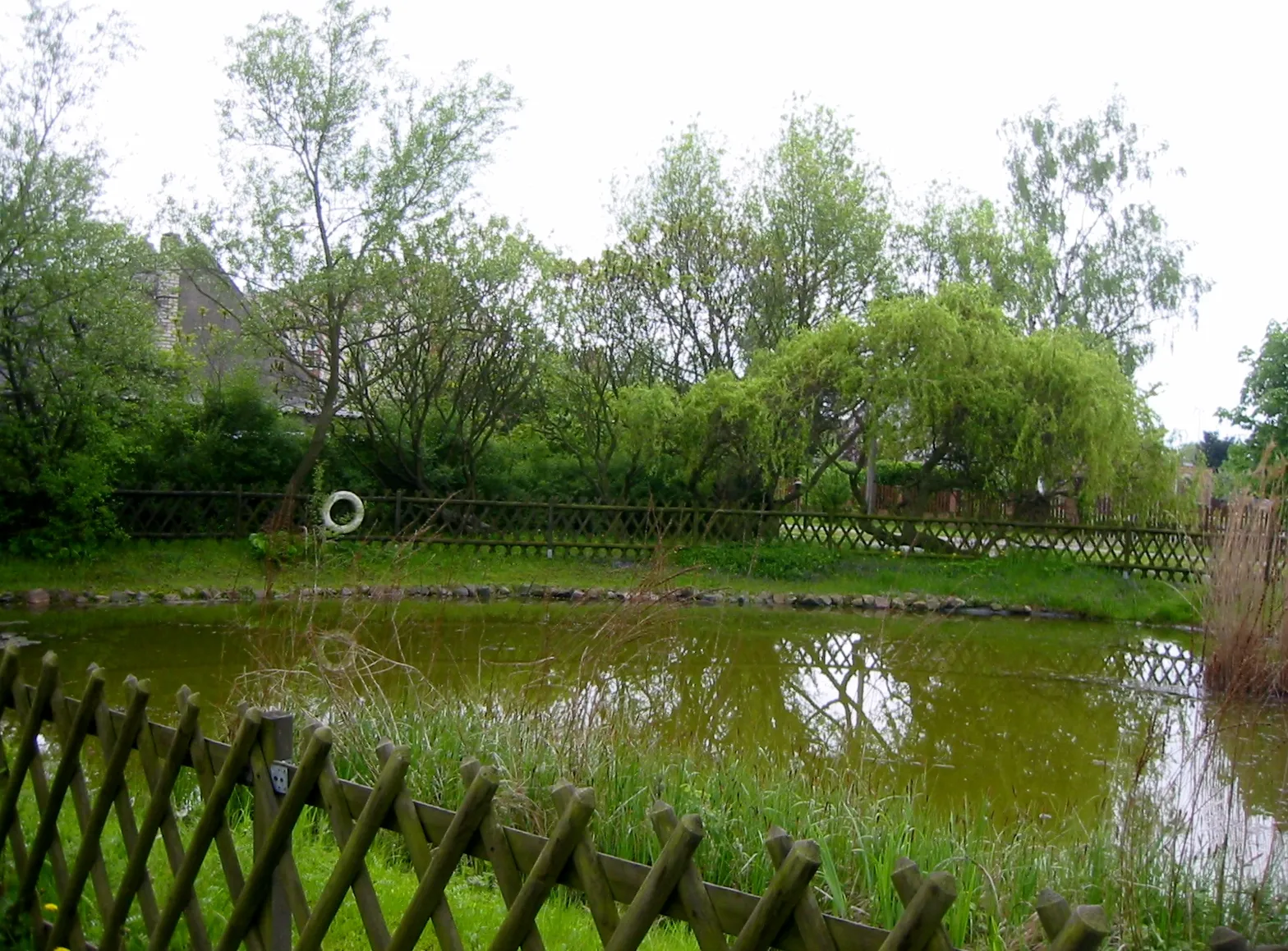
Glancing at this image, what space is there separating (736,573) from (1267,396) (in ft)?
63.1

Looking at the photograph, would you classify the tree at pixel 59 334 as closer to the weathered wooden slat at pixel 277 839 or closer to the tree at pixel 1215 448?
the weathered wooden slat at pixel 277 839

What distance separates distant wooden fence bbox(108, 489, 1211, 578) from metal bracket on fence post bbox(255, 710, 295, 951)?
46.6 feet

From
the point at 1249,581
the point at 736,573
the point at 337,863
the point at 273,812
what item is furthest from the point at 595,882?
the point at 736,573

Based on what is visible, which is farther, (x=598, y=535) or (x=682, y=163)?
(x=682, y=163)

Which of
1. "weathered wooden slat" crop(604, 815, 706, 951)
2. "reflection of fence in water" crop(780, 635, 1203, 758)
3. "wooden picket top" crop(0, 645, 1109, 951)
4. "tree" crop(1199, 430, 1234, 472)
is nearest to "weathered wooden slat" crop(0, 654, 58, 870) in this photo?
→ "wooden picket top" crop(0, 645, 1109, 951)

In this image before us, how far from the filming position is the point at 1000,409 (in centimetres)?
1712

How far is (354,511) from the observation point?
16562 millimetres

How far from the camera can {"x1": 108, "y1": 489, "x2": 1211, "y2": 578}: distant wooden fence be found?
679 inches

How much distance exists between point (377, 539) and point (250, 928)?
14.6 meters

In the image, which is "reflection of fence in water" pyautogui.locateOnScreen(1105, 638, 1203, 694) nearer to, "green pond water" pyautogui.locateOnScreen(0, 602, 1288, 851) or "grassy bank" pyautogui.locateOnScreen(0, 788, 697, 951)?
"green pond water" pyautogui.locateOnScreen(0, 602, 1288, 851)

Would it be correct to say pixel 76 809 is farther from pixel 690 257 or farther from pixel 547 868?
pixel 690 257

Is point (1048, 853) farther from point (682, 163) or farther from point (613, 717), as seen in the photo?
point (682, 163)

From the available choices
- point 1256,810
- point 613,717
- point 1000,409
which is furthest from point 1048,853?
point 1000,409

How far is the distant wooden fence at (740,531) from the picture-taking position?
17.2 meters
